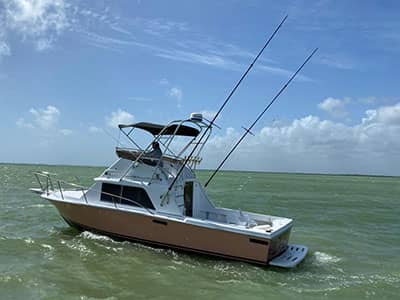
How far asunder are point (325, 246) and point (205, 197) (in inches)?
184

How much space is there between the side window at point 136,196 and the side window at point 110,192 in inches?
8.1

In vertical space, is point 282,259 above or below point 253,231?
below

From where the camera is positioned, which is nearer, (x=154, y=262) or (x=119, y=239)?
(x=154, y=262)

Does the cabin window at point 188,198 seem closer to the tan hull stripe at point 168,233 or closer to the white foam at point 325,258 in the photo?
the tan hull stripe at point 168,233

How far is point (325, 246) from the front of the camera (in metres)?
15.5

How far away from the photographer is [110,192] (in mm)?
14000

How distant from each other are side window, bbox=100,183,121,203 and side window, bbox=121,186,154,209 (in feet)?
0.68

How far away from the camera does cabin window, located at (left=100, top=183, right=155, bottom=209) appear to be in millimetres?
13406

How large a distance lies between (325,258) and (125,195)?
6.50 metres

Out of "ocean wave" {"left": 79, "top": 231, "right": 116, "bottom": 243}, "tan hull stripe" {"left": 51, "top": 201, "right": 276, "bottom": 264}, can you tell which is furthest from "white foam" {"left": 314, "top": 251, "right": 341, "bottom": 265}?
"ocean wave" {"left": 79, "top": 231, "right": 116, "bottom": 243}

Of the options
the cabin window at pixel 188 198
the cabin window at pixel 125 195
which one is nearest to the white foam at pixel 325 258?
the cabin window at pixel 188 198

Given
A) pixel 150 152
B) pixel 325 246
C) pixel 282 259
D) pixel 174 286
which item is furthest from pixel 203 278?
pixel 325 246

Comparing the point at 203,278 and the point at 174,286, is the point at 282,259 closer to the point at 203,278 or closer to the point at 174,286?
the point at 203,278

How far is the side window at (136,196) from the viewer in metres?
13.4
